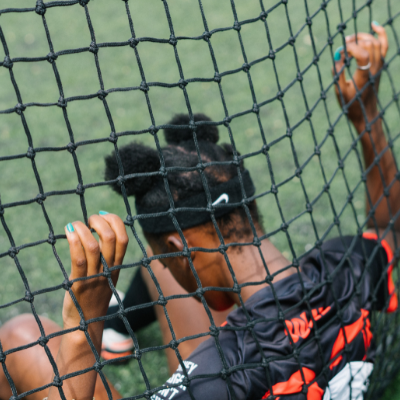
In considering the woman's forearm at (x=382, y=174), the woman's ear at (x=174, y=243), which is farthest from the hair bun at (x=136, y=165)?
the woman's forearm at (x=382, y=174)

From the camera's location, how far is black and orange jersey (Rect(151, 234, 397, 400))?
49.9 inches

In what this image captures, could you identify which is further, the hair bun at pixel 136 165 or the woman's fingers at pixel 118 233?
the hair bun at pixel 136 165

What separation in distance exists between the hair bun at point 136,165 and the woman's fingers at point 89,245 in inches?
18.3

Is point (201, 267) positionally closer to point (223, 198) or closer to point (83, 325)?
point (223, 198)

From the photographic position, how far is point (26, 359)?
5.77 feet

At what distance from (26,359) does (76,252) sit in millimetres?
922

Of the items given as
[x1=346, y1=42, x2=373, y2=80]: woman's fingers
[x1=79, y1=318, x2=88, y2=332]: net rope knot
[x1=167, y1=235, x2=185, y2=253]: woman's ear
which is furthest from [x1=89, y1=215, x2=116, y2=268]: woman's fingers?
[x1=346, y1=42, x2=373, y2=80]: woman's fingers

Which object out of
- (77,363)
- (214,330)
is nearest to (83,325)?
(77,363)

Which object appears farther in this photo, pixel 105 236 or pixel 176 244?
pixel 176 244

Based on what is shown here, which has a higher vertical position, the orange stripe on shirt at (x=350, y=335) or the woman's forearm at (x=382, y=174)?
the woman's forearm at (x=382, y=174)

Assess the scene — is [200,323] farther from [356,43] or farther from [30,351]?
[356,43]

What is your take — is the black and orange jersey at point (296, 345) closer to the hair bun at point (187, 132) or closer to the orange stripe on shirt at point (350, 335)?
the orange stripe on shirt at point (350, 335)

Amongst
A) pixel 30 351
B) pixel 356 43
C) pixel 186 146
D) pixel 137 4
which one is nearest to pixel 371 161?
pixel 356 43

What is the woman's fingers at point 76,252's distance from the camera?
1.04 meters
